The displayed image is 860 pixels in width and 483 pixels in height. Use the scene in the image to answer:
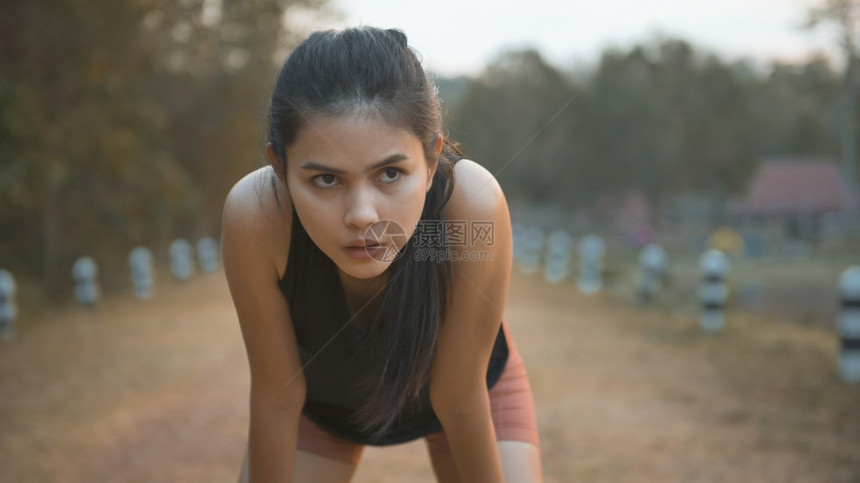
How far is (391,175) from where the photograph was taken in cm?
166

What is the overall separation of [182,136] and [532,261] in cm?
913

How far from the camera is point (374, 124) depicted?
160 cm

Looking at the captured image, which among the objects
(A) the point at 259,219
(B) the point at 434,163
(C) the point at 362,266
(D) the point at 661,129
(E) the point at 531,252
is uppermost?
(D) the point at 661,129

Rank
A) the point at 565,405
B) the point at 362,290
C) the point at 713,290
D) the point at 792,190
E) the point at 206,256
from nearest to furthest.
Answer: the point at 362,290 → the point at 565,405 → the point at 713,290 → the point at 206,256 → the point at 792,190

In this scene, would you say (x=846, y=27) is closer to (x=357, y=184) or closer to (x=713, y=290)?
(x=713, y=290)

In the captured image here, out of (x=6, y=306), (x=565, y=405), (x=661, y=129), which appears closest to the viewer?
(x=565, y=405)

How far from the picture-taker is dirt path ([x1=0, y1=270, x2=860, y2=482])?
4.18 meters

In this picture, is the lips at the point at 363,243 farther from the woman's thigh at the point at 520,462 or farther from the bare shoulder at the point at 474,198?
the woman's thigh at the point at 520,462

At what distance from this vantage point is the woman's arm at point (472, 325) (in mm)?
1840

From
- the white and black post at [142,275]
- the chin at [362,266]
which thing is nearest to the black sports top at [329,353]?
the chin at [362,266]

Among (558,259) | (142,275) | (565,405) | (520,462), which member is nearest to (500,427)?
(520,462)

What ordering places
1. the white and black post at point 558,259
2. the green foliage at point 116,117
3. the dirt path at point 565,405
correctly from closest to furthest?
the dirt path at point 565,405
the green foliage at point 116,117
the white and black post at point 558,259

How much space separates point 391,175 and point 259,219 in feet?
1.27

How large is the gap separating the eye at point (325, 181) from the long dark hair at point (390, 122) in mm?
104
